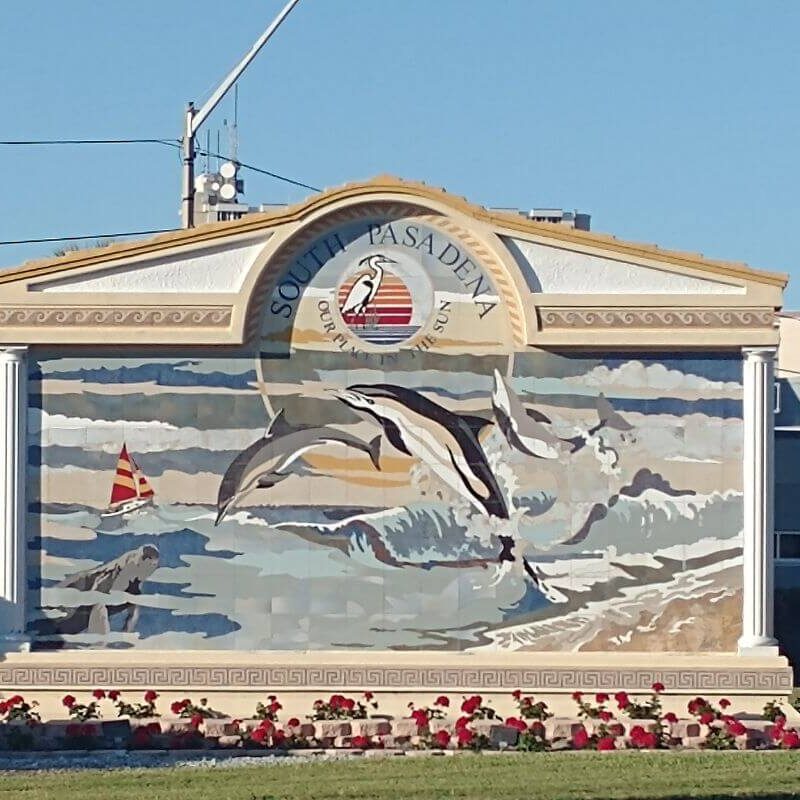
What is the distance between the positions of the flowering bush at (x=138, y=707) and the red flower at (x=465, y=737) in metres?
5.35

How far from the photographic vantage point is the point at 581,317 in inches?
1330

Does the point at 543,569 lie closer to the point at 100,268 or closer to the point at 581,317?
the point at 581,317

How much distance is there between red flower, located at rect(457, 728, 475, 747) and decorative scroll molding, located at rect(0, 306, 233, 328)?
26.8ft

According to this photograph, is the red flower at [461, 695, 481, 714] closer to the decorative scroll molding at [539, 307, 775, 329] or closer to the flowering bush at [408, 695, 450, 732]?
the flowering bush at [408, 695, 450, 732]

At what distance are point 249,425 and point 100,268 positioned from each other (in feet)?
11.2

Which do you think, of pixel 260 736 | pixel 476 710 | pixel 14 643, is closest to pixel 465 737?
pixel 476 710

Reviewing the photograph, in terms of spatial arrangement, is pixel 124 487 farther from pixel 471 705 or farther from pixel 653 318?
pixel 653 318

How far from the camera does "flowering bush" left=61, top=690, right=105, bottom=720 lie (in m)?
31.7

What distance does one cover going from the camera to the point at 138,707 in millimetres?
32562

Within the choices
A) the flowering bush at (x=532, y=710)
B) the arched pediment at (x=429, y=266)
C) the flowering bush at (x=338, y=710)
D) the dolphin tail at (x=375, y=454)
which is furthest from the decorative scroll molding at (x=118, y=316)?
the flowering bush at (x=532, y=710)

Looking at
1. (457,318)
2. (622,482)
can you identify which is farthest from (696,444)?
(457,318)

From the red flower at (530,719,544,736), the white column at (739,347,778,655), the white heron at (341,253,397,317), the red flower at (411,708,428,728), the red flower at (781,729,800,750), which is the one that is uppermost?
the white heron at (341,253,397,317)

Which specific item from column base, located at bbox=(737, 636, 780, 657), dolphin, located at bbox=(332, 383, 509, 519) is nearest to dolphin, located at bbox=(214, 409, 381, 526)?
dolphin, located at bbox=(332, 383, 509, 519)

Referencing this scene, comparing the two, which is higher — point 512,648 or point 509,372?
point 509,372
